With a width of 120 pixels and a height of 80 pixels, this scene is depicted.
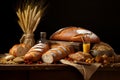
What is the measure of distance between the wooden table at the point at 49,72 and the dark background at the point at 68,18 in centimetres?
94

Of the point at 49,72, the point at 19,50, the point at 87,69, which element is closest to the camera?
the point at 87,69

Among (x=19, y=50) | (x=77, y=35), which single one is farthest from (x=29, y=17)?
(x=77, y=35)

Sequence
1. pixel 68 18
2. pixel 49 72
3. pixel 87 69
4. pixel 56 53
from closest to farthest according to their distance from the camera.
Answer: pixel 87 69
pixel 49 72
pixel 56 53
pixel 68 18

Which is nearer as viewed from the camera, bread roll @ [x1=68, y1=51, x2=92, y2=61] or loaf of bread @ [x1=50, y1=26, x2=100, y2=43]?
bread roll @ [x1=68, y1=51, x2=92, y2=61]

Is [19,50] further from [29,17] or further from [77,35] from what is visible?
[77,35]

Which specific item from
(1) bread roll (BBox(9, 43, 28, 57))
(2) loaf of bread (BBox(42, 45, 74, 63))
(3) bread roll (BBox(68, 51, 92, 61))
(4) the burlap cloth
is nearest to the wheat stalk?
(1) bread roll (BBox(9, 43, 28, 57))

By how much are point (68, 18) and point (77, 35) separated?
23.2 inches

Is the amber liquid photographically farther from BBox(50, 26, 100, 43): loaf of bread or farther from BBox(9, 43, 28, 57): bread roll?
BBox(9, 43, 28, 57): bread roll

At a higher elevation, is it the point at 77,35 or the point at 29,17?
the point at 29,17

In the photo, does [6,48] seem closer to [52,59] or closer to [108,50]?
[52,59]

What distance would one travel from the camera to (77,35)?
2967 millimetres

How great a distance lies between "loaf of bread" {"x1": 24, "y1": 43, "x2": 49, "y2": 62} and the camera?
2705 mm

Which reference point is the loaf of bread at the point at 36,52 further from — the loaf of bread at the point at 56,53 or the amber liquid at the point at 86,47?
the amber liquid at the point at 86,47

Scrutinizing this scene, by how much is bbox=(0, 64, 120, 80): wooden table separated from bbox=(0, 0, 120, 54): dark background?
0.94 metres
